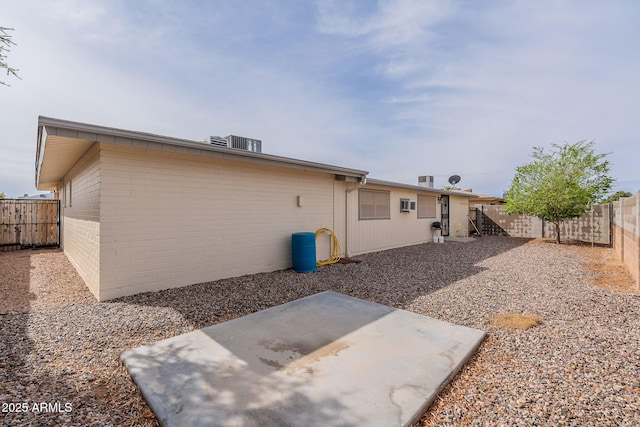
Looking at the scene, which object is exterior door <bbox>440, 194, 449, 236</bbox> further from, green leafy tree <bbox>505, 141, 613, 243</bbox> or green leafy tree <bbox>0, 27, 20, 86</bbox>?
green leafy tree <bbox>0, 27, 20, 86</bbox>

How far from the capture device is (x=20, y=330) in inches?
124

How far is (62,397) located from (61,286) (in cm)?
419

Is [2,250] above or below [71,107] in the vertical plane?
below

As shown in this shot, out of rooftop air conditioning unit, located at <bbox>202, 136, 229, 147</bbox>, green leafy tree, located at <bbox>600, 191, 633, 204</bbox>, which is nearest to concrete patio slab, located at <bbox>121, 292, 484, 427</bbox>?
rooftop air conditioning unit, located at <bbox>202, 136, 229, 147</bbox>

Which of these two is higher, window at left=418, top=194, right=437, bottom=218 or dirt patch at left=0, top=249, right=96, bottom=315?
window at left=418, top=194, right=437, bottom=218

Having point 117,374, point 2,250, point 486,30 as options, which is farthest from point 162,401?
point 2,250

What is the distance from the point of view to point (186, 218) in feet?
16.3

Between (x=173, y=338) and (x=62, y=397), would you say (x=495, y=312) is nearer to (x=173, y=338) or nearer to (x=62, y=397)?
(x=173, y=338)

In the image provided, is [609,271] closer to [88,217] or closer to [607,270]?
[607,270]

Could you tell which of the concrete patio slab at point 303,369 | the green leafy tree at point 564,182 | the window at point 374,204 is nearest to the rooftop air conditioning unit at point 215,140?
the concrete patio slab at point 303,369

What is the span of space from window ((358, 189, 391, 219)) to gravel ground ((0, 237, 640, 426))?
2654 mm

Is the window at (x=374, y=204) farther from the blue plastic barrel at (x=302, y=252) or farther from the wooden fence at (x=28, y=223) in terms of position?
the wooden fence at (x=28, y=223)

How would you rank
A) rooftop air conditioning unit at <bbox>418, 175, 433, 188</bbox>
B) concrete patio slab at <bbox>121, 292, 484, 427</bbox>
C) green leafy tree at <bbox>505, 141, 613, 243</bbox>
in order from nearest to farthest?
concrete patio slab at <bbox>121, 292, 484, 427</bbox> < green leafy tree at <bbox>505, 141, 613, 243</bbox> < rooftop air conditioning unit at <bbox>418, 175, 433, 188</bbox>

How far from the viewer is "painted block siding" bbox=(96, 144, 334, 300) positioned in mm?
4242
